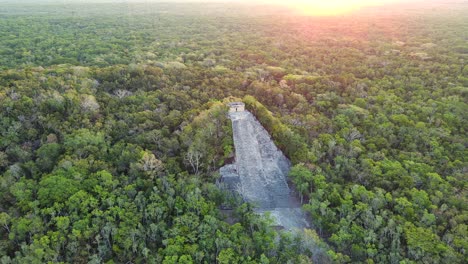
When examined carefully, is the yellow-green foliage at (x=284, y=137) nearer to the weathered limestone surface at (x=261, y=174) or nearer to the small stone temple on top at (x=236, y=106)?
the weathered limestone surface at (x=261, y=174)

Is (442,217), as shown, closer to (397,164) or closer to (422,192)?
(422,192)

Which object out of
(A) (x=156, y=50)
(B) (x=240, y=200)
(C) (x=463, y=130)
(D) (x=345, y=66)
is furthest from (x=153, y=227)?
(A) (x=156, y=50)

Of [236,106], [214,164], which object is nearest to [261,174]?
[214,164]

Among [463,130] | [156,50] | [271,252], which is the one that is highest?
[156,50]

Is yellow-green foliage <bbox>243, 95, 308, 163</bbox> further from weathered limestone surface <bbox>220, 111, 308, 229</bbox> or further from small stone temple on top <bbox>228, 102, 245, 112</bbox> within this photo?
small stone temple on top <bbox>228, 102, 245, 112</bbox>

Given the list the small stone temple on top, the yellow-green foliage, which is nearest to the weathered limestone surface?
the yellow-green foliage

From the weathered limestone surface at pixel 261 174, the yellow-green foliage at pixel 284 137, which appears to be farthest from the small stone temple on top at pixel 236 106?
the yellow-green foliage at pixel 284 137
